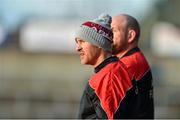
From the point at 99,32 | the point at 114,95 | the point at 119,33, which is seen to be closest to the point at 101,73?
the point at 114,95

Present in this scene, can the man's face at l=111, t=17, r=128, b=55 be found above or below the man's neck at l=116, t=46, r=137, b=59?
above

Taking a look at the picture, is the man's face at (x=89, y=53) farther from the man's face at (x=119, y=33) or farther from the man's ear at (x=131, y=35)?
the man's ear at (x=131, y=35)

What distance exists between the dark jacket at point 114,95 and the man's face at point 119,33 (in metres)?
0.25

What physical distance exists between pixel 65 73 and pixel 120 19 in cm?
3077

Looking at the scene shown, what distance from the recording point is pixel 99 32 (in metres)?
5.39

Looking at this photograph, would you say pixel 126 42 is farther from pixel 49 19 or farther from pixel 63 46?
pixel 49 19

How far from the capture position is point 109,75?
5.13 metres

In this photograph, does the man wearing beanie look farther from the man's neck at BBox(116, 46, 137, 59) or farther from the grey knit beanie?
the man's neck at BBox(116, 46, 137, 59)

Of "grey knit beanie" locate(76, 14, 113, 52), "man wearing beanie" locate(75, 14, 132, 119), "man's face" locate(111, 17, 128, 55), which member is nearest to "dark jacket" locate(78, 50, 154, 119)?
"man wearing beanie" locate(75, 14, 132, 119)

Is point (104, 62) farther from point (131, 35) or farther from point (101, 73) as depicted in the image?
point (131, 35)

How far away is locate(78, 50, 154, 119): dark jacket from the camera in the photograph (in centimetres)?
505

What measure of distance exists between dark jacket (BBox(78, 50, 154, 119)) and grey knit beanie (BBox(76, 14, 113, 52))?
0.12m

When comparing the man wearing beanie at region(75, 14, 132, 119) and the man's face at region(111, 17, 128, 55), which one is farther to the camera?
the man's face at region(111, 17, 128, 55)

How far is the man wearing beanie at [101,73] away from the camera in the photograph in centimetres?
505
